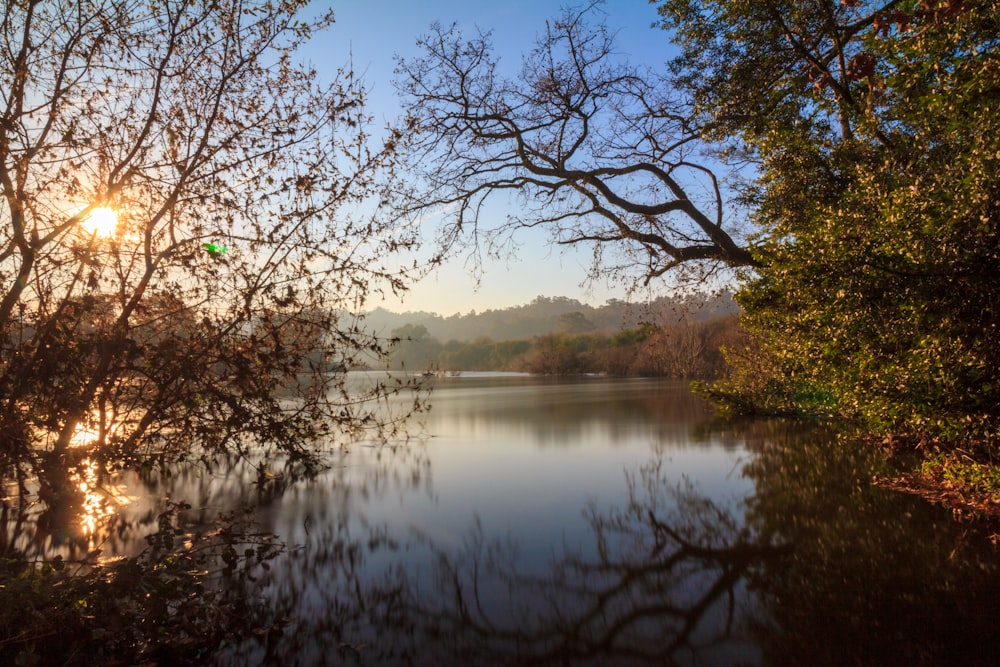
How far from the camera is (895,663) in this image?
3.24 m

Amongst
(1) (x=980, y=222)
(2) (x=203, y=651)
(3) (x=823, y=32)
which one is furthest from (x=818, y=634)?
(3) (x=823, y=32)

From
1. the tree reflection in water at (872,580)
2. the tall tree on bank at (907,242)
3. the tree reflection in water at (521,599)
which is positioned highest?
the tall tree on bank at (907,242)

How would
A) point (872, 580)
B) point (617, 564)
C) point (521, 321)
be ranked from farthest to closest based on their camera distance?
point (521, 321) → point (617, 564) → point (872, 580)

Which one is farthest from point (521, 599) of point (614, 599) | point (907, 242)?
point (907, 242)

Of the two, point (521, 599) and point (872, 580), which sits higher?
point (872, 580)

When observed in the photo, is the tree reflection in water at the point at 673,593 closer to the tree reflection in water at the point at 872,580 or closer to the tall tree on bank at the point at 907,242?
the tree reflection in water at the point at 872,580

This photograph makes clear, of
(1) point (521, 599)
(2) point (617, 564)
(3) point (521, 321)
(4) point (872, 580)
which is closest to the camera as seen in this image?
(4) point (872, 580)

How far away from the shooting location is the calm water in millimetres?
3639

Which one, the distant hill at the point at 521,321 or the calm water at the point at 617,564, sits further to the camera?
the distant hill at the point at 521,321

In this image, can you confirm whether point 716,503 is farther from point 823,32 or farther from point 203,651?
point 823,32

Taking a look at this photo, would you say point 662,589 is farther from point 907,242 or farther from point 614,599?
point 907,242

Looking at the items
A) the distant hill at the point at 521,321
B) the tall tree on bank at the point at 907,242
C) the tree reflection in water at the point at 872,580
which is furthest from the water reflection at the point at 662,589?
the distant hill at the point at 521,321

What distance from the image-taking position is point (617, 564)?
516 centimetres

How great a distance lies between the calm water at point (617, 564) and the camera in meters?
3.64
